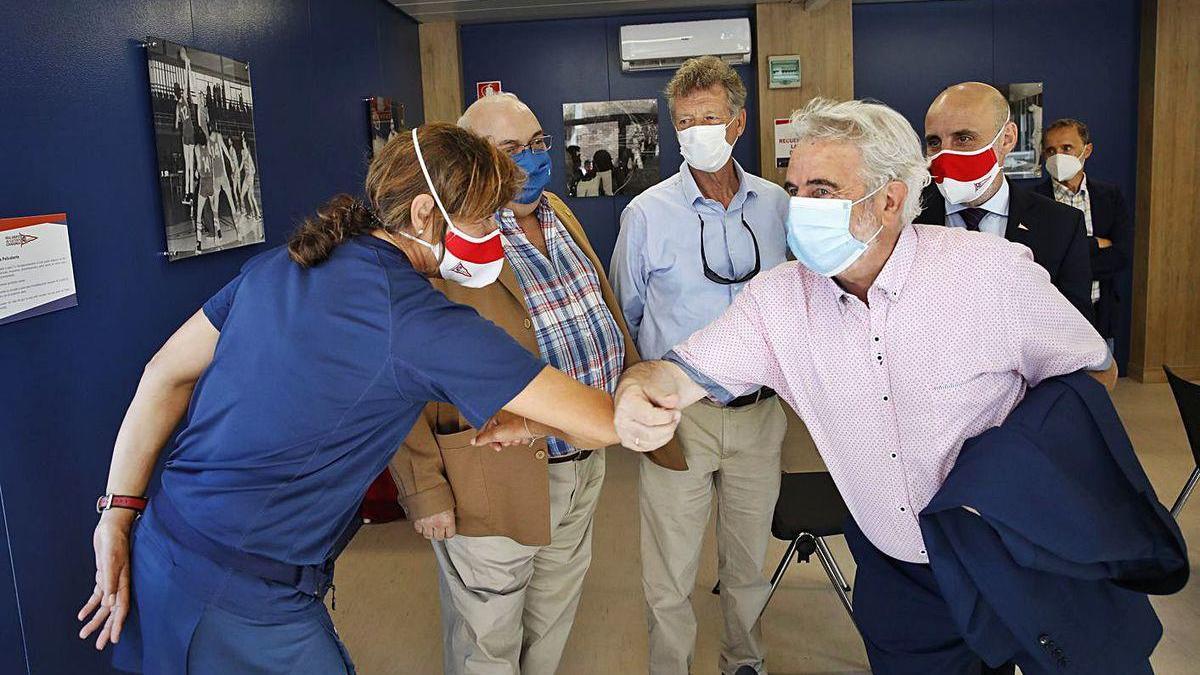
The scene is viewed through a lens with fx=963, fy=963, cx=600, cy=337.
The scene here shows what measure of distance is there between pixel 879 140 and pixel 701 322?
3.31 ft

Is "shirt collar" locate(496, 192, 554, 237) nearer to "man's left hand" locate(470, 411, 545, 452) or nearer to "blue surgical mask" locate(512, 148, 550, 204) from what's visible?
"blue surgical mask" locate(512, 148, 550, 204)

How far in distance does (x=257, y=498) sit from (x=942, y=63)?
6.69m

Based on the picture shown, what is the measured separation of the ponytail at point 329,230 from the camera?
1564mm

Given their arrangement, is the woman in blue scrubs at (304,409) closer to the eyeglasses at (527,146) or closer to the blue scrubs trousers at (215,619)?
the blue scrubs trousers at (215,619)

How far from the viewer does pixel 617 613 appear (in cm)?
368

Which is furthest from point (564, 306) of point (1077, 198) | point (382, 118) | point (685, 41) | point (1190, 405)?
point (685, 41)

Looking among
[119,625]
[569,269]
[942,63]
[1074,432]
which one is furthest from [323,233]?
[942,63]

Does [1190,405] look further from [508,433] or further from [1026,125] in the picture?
[1026,125]

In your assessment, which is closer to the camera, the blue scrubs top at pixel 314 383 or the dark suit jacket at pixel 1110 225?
the blue scrubs top at pixel 314 383

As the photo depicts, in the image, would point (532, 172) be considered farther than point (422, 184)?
Yes

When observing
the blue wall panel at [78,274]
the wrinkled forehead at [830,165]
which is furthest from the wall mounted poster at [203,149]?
the wrinkled forehead at [830,165]

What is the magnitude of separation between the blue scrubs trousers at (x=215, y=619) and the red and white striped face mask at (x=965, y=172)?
2.10 meters

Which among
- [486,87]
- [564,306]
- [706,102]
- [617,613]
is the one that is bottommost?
[617,613]

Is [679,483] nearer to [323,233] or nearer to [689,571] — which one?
[689,571]
